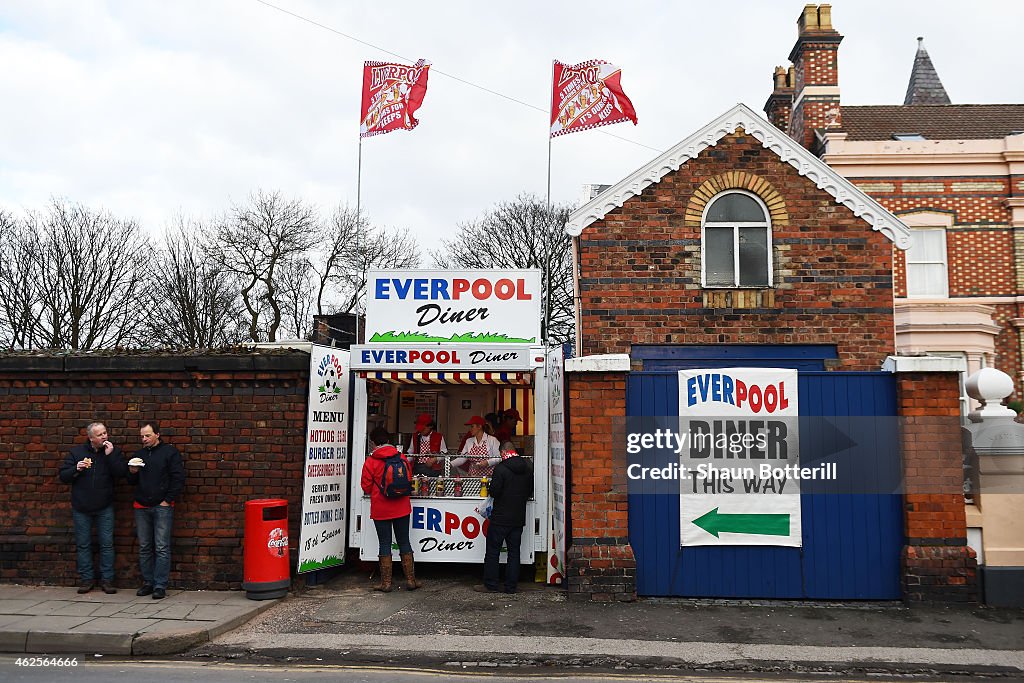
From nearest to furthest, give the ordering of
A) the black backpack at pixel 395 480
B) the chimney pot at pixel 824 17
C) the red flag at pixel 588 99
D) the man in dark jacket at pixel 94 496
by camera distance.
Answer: the man in dark jacket at pixel 94 496 → the black backpack at pixel 395 480 → the red flag at pixel 588 99 → the chimney pot at pixel 824 17

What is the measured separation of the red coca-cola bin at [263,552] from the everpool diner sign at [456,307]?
7.68ft

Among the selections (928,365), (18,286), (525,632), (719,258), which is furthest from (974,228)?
(18,286)

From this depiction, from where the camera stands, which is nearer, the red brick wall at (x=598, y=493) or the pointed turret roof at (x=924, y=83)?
the red brick wall at (x=598, y=493)

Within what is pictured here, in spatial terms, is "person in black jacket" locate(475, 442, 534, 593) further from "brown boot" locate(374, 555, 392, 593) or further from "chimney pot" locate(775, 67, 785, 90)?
"chimney pot" locate(775, 67, 785, 90)

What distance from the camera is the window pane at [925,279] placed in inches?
819

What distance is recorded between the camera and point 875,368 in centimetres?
1212

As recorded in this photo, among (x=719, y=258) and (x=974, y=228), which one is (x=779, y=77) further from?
(x=719, y=258)

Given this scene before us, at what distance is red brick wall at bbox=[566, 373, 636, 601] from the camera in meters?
8.74

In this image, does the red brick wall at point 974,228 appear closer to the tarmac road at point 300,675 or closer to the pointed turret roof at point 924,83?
the pointed turret roof at point 924,83

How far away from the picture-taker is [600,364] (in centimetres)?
891

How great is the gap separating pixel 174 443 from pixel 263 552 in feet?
6.00

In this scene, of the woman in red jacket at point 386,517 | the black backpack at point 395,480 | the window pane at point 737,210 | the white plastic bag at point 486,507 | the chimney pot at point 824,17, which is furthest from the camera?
the chimney pot at point 824,17

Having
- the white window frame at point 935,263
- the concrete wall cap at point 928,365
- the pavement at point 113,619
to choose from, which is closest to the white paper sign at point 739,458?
the concrete wall cap at point 928,365

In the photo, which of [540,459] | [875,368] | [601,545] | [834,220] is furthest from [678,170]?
[601,545]
